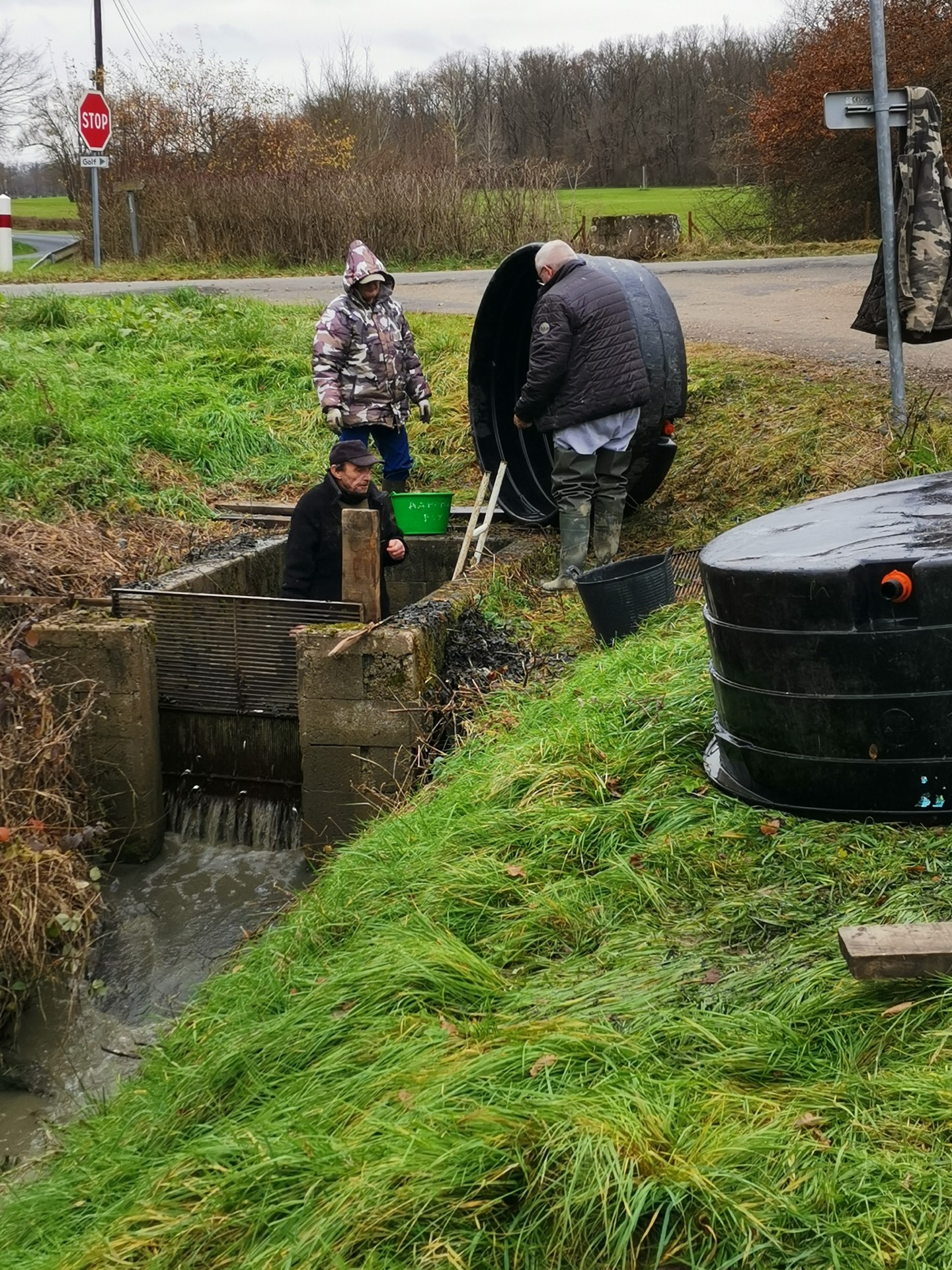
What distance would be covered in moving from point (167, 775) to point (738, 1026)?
16.4ft

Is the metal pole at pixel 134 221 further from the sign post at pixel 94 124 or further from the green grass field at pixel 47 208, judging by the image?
the green grass field at pixel 47 208

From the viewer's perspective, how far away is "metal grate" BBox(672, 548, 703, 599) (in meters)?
7.42

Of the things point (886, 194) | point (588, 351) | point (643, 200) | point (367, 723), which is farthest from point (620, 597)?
point (643, 200)

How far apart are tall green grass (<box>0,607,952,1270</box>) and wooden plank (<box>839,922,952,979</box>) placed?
65 millimetres

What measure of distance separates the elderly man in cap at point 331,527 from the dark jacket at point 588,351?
1.20m

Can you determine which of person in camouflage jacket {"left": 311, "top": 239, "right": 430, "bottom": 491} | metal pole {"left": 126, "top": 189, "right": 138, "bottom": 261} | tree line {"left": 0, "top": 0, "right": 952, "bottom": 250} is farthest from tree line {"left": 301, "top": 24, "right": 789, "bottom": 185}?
person in camouflage jacket {"left": 311, "top": 239, "right": 430, "bottom": 491}

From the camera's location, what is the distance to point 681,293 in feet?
51.3

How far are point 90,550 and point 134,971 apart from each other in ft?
11.2

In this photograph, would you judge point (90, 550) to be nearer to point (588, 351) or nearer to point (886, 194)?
point (588, 351)

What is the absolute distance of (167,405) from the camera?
440 inches

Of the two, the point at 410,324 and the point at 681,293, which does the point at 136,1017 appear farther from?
the point at 681,293

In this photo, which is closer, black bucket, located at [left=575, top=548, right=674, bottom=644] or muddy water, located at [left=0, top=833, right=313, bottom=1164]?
muddy water, located at [left=0, top=833, right=313, bottom=1164]

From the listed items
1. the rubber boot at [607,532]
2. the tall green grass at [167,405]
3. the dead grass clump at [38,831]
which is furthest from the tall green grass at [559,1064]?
the tall green grass at [167,405]

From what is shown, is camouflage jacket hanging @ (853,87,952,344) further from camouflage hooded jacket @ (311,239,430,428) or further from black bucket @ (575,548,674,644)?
camouflage hooded jacket @ (311,239,430,428)
